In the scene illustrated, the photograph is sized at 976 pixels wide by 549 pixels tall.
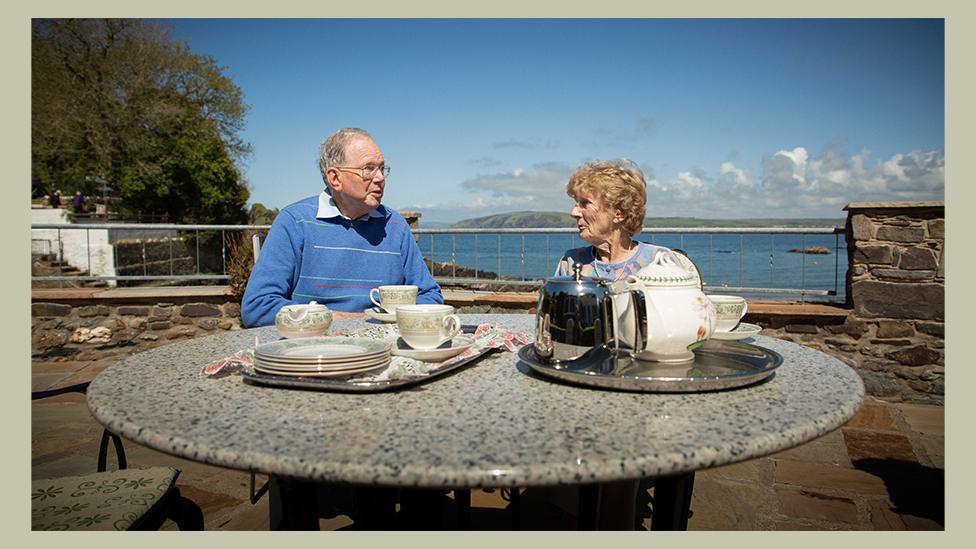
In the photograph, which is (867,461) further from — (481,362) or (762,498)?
(481,362)

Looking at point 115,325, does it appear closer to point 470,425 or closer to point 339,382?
point 339,382

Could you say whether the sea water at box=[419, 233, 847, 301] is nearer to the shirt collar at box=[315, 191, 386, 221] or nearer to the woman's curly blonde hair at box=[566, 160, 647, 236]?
the woman's curly blonde hair at box=[566, 160, 647, 236]

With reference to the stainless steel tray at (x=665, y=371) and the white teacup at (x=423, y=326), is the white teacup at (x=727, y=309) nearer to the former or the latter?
the stainless steel tray at (x=665, y=371)

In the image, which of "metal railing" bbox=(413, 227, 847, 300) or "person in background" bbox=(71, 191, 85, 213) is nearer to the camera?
"metal railing" bbox=(413, 227, 847, 300)

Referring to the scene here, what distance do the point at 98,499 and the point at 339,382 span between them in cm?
88

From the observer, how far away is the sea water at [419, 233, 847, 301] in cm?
447

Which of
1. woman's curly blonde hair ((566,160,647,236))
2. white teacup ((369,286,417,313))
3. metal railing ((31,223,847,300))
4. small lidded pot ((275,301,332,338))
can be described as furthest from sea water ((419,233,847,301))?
small lidded pot ((275,301,332,338))

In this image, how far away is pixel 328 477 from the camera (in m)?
0.70

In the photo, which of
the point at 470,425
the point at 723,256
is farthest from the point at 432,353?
the point at 723,256

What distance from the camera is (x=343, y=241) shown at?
100 inches

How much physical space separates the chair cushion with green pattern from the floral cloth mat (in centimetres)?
44

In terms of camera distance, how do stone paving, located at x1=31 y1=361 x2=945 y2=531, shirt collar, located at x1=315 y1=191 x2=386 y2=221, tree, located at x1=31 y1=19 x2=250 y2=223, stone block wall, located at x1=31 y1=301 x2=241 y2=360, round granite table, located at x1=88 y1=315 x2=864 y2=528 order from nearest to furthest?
round granite table, located at x1=88 y1=315 x2=864 y2=528, stone paving, located at x1=31 y1=361 x2=945 y2=531, shirt collar, located at x1=315 y1=191 x2=386 y2=221, stone block wall, located at x1=31 y1=301 x2=241 y2=360, tree, located at x1=31 y1=19 x2=250 y2=223

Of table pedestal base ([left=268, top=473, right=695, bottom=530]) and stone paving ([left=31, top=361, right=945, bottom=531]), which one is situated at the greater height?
table pedestal base ([left=268, top=473, right=695, bottom=530])

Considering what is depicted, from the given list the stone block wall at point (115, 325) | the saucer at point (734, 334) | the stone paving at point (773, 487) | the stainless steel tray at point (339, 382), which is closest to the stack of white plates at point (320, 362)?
the stainless steel tray at point (339, 382)
